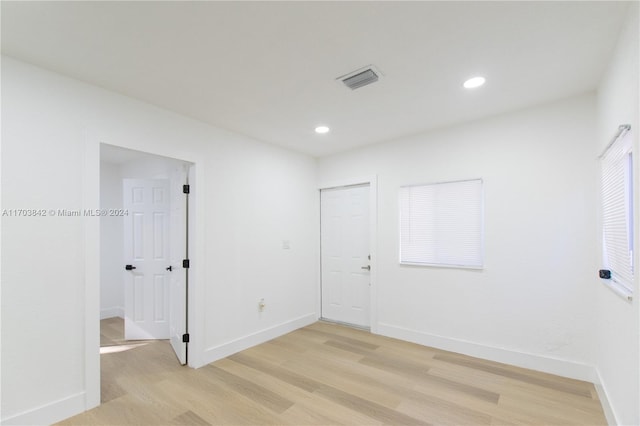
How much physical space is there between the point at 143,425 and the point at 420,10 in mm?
3335

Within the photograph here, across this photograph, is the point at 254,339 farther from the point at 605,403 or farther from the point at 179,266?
the point at 605,403

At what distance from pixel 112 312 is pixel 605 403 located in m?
6.36

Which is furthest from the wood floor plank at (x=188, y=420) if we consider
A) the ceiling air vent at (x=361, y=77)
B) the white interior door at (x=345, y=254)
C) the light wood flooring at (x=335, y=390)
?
the ceiling air vent at (x=361, y=77)

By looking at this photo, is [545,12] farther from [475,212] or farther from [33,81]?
[33,81]

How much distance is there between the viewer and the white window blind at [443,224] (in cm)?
338

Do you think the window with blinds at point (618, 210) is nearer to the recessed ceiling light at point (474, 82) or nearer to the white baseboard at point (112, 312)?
the recessed ceiling light at point (474, 82)

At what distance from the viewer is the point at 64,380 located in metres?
2.27

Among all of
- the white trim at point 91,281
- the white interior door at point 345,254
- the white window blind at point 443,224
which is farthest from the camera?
the white interior door at point 345,254

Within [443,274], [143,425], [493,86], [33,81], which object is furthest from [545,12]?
[143,425]

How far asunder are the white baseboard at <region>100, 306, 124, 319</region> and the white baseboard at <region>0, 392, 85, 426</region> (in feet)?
10.2

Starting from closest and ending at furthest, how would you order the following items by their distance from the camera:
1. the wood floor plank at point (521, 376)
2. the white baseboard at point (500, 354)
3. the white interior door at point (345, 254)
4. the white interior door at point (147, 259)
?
the wood floor plank at point (521, 376)
the white baseboard at point (500, 354)
the white interior door at point (147, 259)
the white interior door at point (345, 254)

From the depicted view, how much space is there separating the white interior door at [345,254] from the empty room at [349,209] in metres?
0.06

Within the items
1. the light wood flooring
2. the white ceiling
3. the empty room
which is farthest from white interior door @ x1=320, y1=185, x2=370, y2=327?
the white ceiling

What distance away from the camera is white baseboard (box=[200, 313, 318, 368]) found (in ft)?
10.7
